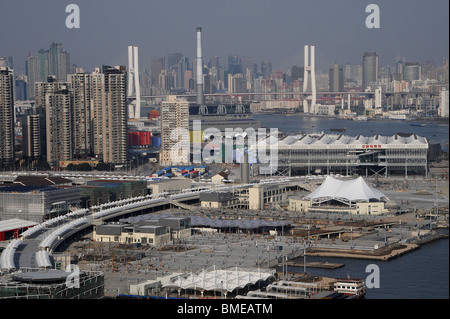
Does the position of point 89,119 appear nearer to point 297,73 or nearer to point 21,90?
point 21,90

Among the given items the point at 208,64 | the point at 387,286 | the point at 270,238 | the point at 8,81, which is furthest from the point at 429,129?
the point at 208,64

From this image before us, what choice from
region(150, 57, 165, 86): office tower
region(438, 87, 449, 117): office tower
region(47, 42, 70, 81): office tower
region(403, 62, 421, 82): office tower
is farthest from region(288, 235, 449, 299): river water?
region(150, 57, 165, 86): office tower

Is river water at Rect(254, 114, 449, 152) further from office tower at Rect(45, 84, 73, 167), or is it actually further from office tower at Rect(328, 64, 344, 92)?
office tower at Rect(45, 84, 73, 167)

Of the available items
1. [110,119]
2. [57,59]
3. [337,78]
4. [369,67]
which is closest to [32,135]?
[110,119]

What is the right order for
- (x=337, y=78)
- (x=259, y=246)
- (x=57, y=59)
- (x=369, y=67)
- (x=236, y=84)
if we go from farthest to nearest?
(x=236, y=84) → (x=369, y=67) → (x=337, y=78) → (x=57, y=59) → (x=259, y=246)

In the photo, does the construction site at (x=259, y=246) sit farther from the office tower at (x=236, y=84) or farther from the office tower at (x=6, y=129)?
the office tower at (x=236, y=84)
